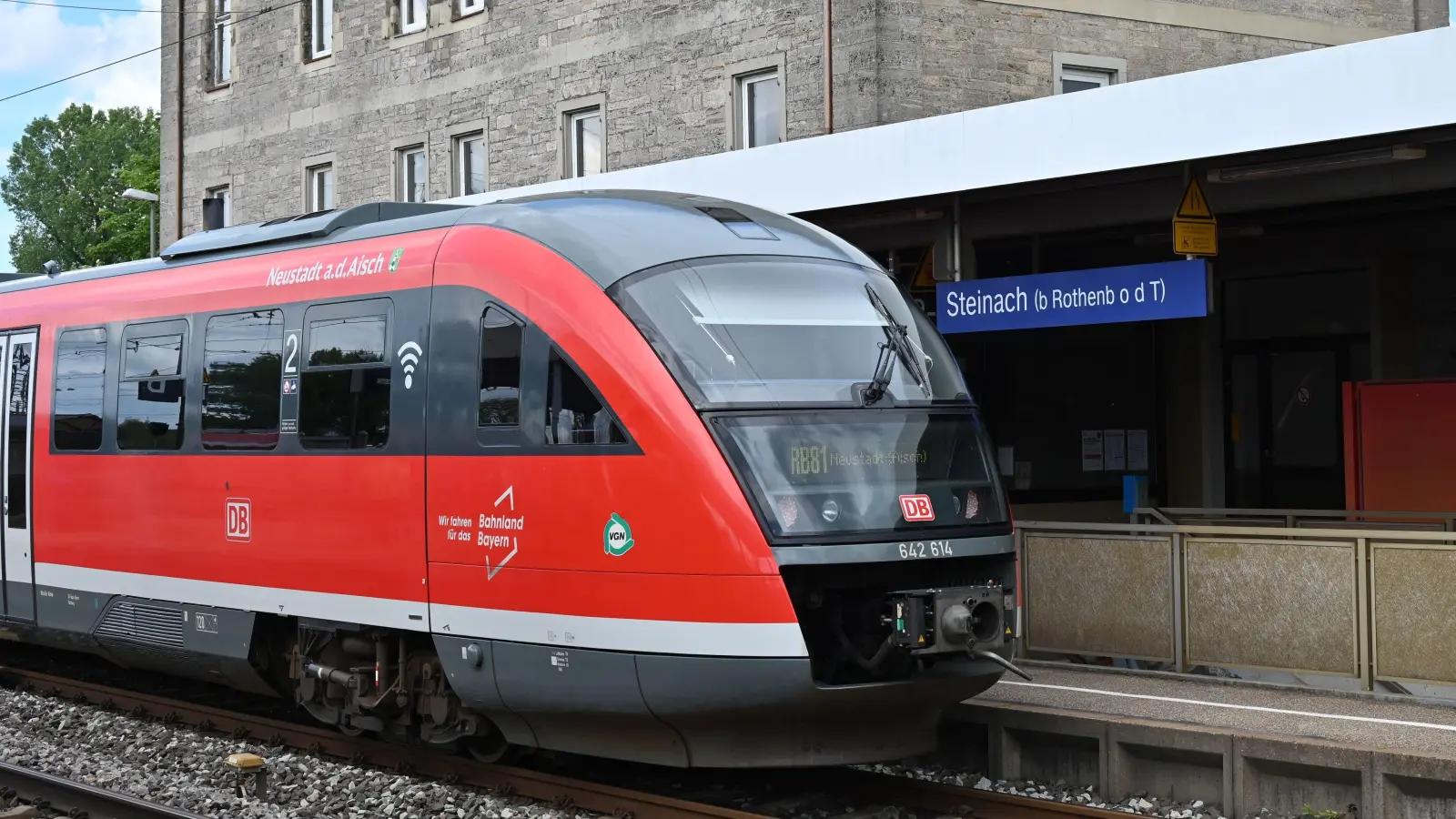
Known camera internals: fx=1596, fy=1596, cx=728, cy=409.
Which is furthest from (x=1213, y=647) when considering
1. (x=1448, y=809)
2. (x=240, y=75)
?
(x=240, y=75)

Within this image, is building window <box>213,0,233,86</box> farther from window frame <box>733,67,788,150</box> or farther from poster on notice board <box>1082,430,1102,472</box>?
poster on notice board <box>1082,430,1102,472</box>

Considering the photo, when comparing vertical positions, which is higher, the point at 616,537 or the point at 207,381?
the point at 207,381

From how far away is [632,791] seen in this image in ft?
27.3

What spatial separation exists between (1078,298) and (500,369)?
14.9 ft

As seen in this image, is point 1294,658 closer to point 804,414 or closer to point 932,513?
point 932,513

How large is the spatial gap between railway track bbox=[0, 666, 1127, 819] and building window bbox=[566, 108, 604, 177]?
1538cm

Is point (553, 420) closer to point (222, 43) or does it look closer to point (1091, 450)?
point (1091, 450)

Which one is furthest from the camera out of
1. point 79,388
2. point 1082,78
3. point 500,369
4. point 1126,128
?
point 1082,78

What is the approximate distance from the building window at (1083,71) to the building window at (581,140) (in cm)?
705

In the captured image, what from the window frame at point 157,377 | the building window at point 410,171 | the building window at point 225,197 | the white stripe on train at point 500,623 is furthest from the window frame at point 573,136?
the white stripe on train at point 500,623

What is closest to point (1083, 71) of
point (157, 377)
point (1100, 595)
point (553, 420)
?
point (1100, 595)

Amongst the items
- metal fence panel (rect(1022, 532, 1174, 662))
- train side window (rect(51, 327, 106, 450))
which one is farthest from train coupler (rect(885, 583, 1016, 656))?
train side window (rect(51, 327, 106, 450))

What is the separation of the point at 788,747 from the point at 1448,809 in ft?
9.88

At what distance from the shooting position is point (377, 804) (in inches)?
344
